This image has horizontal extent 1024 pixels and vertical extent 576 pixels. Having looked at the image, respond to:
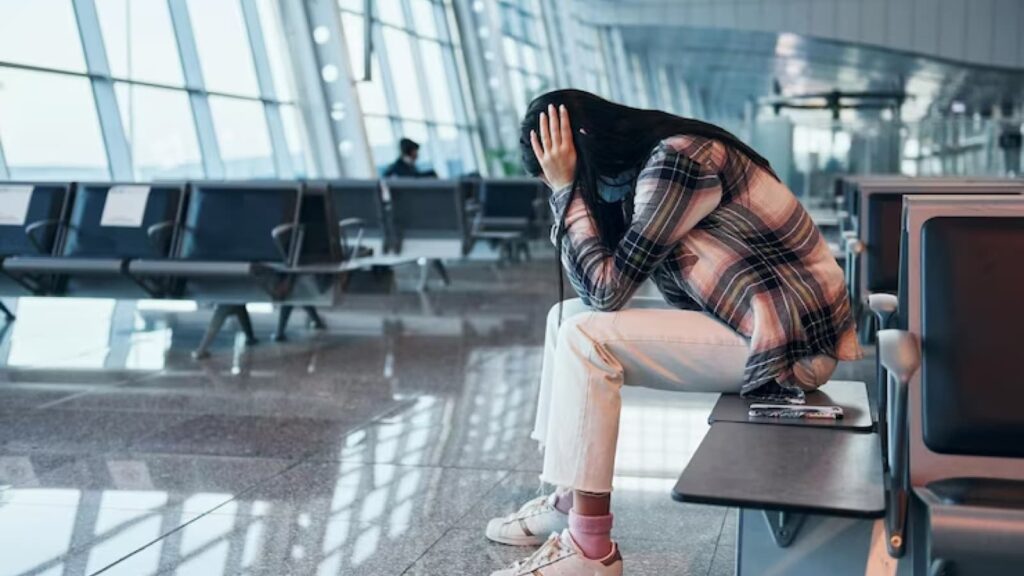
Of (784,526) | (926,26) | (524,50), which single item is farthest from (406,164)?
(926,26)

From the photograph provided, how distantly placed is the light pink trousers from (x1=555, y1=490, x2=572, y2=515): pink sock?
20.0 inches

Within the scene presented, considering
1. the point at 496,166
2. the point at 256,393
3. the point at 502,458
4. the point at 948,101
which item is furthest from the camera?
the point at 948,101

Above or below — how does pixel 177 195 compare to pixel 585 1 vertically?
above

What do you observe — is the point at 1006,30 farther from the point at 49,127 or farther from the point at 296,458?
the point at 296,458

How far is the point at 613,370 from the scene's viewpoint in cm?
259

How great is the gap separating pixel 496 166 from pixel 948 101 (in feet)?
100.0

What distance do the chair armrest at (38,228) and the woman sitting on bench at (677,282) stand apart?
5192 millimetres

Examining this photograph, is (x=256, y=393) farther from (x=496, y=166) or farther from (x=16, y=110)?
(x=496, y=166)

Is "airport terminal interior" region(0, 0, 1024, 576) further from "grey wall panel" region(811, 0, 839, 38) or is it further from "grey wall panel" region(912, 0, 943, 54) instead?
"grey wall panel" region(912, 0, 943, 54)

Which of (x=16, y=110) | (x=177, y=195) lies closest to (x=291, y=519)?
(x=177, y=195)

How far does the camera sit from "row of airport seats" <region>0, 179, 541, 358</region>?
22.4 feet

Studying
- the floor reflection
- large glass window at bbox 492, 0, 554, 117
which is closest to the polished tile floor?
the floor reflection

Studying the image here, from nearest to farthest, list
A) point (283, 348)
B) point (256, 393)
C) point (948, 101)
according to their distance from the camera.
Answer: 1. point (256, 393)
2. point (283, 348)
3. point (948, 101)

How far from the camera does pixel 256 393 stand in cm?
547
